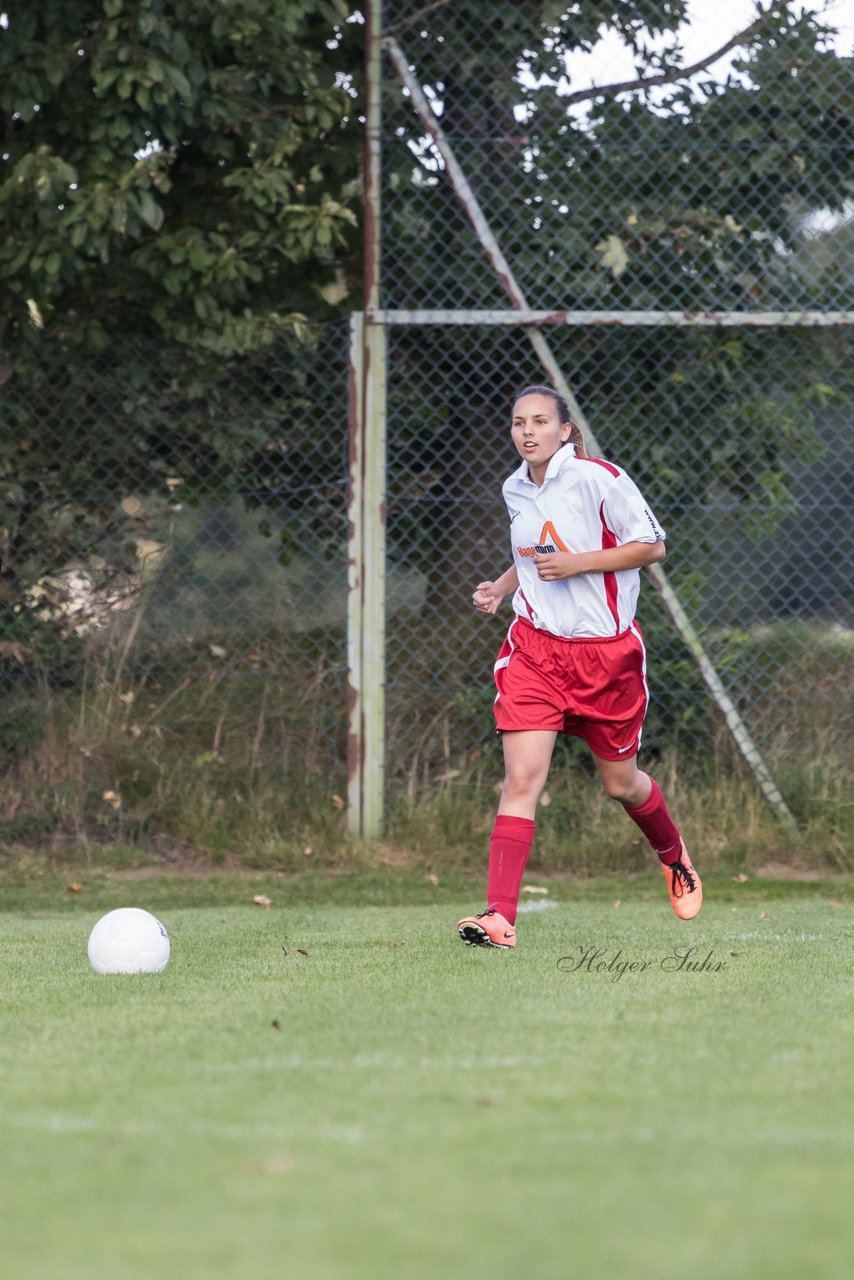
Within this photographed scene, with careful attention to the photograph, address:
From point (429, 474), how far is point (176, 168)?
2.12m

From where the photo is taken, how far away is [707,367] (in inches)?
342

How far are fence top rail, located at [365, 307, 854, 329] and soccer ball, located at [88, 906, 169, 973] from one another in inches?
166

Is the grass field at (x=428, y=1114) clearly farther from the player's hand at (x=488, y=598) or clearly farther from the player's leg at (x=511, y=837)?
the player's hand at (x=488, y=598)

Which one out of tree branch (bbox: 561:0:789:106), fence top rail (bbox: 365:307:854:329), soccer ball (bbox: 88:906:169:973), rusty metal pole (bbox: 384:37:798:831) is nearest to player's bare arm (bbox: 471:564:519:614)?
soccer ball (bbox: 88:906:169:973)

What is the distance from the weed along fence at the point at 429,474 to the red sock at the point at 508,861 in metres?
2.93

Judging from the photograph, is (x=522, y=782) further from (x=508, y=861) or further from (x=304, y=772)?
(x=304, y=772)

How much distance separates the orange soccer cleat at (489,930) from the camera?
513 cm

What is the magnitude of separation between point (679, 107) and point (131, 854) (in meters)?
4.77

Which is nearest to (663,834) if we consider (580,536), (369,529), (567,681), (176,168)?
(567,681)

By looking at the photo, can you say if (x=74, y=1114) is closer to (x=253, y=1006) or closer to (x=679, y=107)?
(x=253, y=1006)

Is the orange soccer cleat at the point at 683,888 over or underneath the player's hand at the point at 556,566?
underneath

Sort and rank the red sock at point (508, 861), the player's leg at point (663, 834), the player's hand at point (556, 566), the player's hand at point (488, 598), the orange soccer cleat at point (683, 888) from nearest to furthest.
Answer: the red sock at point (508, 861) → the player's hand at point (556, 566) → the player's hand at point (488, 598) → the player's leg at point (663, 834) → the orange soccer cleat at point (683, 888)

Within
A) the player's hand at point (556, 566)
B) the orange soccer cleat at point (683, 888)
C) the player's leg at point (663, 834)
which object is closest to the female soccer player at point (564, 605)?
the player's hand at point (556, 566)

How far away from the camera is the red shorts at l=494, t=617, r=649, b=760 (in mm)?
5512
